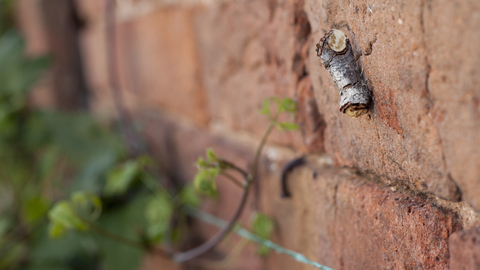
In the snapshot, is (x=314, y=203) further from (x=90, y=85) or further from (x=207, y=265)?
(x=90, y=85)

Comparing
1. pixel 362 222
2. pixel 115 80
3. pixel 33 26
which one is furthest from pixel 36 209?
pixel 33 26

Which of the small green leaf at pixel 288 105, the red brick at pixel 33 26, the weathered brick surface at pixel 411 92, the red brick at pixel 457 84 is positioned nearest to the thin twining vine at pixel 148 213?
the small green leaf at pixel 288 105

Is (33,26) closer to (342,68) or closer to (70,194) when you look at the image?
(70,194)

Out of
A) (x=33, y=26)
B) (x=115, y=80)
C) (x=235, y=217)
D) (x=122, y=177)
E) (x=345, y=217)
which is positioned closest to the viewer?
(x=345, y=217)

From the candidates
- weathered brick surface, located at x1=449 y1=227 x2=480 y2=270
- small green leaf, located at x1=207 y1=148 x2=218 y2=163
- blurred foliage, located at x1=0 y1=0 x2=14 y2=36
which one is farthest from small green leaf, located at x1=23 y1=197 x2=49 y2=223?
blurred foliage, located at x1=0 y1=0 x2=14 y2=36

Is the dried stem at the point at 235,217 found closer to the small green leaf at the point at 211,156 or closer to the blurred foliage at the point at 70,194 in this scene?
the small green leaf at the point at 211,156

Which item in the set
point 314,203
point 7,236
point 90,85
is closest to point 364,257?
point 314,203
